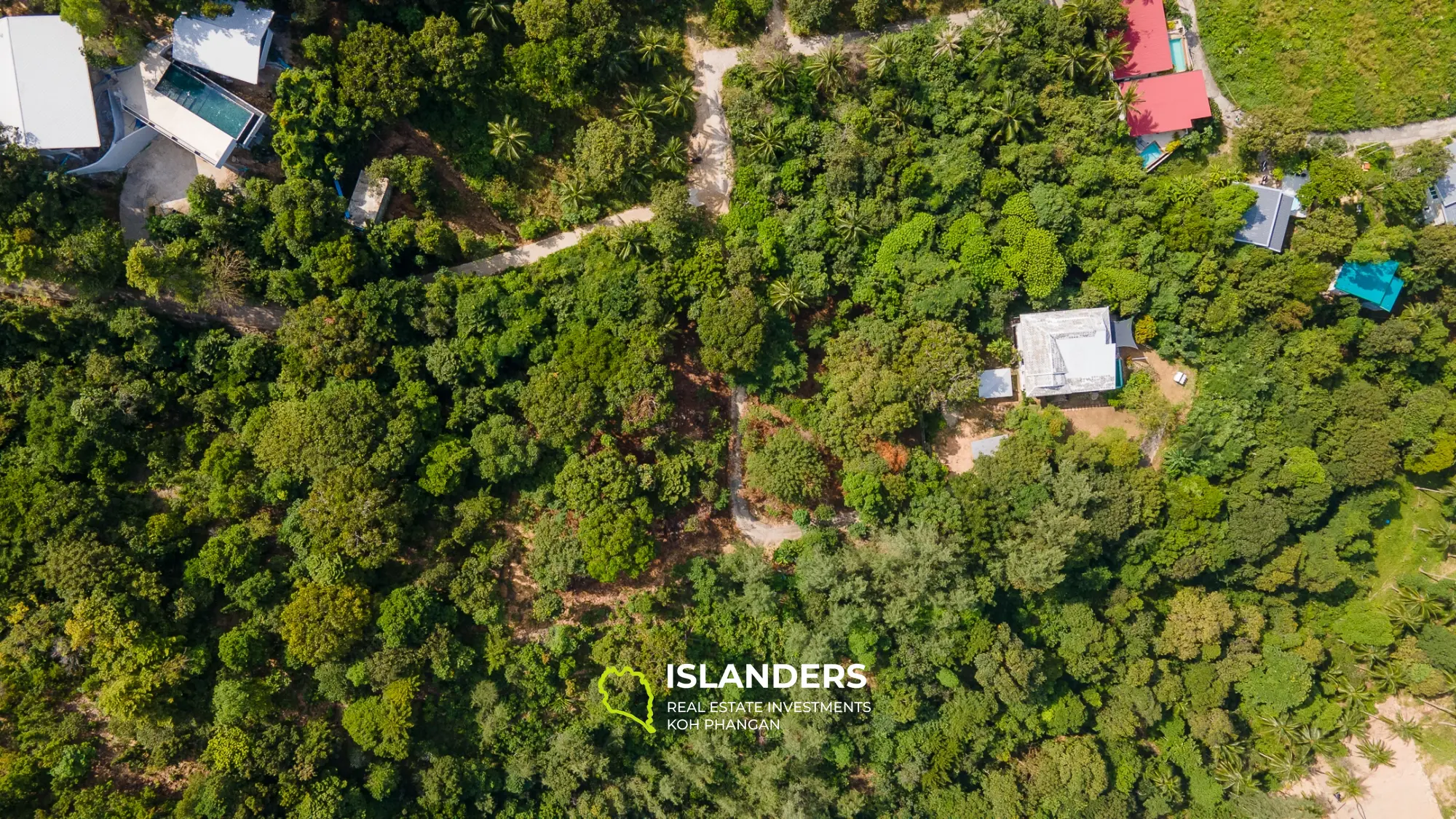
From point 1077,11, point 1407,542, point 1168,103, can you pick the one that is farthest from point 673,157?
point 1407,542

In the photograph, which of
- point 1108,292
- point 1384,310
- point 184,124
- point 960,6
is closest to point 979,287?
point 1108,292

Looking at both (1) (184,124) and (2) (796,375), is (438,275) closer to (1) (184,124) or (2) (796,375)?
(1) (184,124)

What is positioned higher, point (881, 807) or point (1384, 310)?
point (1384, 310)

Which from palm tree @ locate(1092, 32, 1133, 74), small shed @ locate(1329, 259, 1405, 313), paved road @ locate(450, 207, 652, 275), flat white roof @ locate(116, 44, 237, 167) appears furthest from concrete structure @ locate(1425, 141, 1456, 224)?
flat white roof @ locate(116, 44, 237, 167)

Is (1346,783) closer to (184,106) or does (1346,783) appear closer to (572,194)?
(572,194)

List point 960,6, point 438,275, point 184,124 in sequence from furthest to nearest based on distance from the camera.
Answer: point 960,6 → point 438,275 → point 184,124

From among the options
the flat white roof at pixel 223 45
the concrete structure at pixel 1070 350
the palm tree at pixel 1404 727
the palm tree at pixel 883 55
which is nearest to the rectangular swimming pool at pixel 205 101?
the flat white roof at pixel 223 45

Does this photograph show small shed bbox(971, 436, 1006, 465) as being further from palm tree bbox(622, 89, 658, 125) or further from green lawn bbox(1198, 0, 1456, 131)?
palm tree bbox(622, 89, 658, 125)

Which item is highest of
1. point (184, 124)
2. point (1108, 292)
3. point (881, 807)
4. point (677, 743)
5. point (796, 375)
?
point (184, 124)
